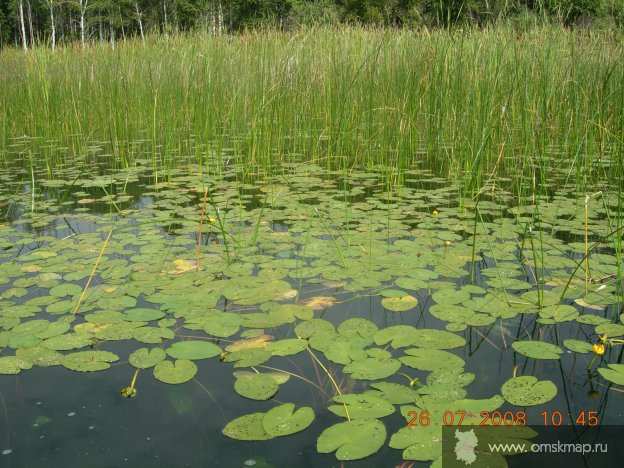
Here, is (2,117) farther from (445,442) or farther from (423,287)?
(445,442)

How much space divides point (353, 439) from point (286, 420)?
0.16 meters

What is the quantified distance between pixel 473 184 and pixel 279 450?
6.86ft

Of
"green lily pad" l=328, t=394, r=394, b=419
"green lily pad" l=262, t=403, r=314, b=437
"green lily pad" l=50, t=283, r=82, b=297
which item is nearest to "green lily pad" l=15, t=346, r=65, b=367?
"green lily pad" l=50, t=283, r=82, b=297

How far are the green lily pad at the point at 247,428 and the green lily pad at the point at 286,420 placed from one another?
0.05ft

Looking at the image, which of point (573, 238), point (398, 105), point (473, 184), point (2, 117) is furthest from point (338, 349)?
point (2, 117)

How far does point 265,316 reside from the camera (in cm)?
169

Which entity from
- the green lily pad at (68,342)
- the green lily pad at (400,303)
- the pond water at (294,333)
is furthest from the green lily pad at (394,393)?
the green lily pad at (68,342)

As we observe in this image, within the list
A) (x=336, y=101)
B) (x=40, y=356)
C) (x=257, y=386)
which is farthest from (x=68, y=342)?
(x=336, y=101)

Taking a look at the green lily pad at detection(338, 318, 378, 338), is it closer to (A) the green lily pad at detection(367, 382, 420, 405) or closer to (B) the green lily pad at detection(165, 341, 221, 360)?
(A) the green lily pad at detection(367, 382, 420, 405)

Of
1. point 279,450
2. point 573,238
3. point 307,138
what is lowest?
point 279,450

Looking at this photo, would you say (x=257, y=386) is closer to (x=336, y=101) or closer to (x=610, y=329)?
(x=610, y=329)

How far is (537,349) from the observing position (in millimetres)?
1466

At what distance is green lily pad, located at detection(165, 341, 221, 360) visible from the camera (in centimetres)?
147

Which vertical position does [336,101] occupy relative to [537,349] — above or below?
above
